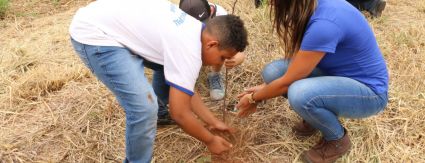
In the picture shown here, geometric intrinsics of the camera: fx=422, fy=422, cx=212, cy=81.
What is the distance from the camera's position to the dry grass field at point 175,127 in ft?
7.46

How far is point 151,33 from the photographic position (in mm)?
1775

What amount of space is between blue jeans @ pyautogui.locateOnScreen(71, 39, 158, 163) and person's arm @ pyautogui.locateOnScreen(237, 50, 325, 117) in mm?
543

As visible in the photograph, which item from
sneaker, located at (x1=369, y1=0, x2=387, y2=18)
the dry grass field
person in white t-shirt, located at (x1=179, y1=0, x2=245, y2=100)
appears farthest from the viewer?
sneaker, located at (x1=369, y1=0, x2=387, y2=18)

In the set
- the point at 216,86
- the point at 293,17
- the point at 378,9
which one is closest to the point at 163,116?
the point at 216,86

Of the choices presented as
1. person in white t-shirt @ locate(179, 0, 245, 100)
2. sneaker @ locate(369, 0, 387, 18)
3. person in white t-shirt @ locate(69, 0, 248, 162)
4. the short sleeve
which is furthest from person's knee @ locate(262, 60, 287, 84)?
sneaker @ locate(369, 0, 387, 18)

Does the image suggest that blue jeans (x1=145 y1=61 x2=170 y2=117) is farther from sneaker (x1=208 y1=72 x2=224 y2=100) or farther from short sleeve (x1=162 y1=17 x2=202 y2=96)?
short sleeve (x1=162 y1=17 x2=202 y2=96)

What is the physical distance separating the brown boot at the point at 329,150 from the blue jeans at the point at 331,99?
0.09 metres

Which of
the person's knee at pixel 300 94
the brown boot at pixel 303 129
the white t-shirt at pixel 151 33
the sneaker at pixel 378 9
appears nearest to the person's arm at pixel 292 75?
the person's knee at pixel 300 94

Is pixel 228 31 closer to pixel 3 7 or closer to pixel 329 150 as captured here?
pixel 329 150

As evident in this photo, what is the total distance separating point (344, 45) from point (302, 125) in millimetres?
604

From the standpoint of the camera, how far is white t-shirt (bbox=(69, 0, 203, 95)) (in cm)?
171

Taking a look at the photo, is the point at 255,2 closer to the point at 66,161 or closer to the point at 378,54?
the point at 378,54

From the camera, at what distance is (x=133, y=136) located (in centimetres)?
185

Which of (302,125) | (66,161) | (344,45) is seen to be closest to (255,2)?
(302,125)
